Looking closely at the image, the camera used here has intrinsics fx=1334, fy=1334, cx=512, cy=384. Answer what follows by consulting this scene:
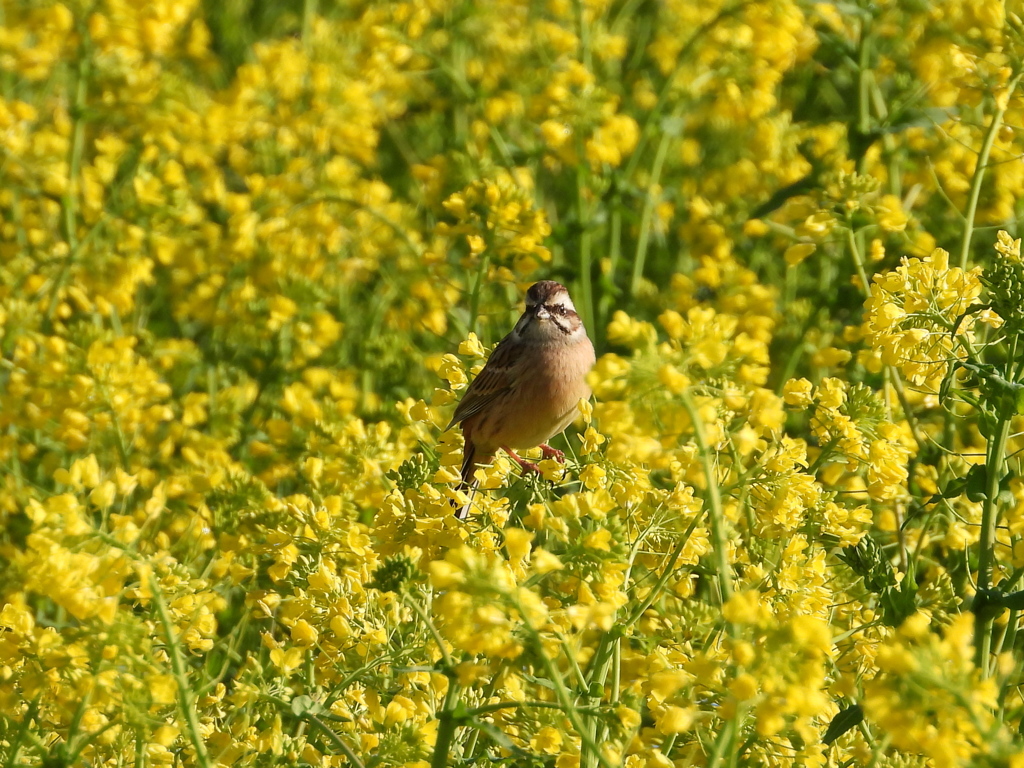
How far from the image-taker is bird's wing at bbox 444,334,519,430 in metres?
4.58

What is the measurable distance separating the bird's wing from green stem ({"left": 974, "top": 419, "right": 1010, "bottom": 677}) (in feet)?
6.11

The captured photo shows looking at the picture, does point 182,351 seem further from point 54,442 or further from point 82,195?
point 82,195

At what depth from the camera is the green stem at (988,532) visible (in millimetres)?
3031

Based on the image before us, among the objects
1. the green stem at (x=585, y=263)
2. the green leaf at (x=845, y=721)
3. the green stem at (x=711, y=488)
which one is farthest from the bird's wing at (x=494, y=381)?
the green stem at (x=711, y=488)

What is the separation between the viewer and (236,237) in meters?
6.14

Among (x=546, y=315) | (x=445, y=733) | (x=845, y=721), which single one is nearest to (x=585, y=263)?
(x=546, y=315)

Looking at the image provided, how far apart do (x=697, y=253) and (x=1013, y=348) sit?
149 inches

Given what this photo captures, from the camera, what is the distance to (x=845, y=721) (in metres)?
2.80

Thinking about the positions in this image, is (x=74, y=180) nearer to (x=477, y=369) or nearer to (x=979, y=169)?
(x=477, y=369)

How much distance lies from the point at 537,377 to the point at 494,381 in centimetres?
23

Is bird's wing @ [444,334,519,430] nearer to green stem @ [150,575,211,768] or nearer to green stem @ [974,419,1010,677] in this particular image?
green stem @ [974,419,1010,677]

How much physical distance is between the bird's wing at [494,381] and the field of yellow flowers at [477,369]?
0.09m

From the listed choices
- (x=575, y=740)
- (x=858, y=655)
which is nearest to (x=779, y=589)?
(x=858, y=655)

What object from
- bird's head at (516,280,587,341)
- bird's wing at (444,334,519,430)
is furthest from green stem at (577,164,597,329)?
bird's wing at (444,334,519,430)
